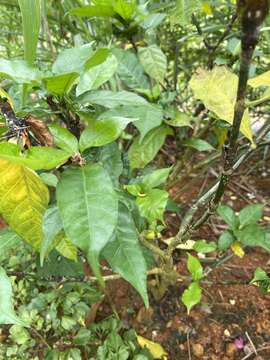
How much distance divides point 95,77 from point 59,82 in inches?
5.4

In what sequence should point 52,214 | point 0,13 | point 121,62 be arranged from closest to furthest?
1. point 52,214
2. point 121,62
3. point 0,13

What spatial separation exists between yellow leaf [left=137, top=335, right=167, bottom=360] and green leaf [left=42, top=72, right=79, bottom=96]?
76 cm

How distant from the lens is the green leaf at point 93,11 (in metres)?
0.68

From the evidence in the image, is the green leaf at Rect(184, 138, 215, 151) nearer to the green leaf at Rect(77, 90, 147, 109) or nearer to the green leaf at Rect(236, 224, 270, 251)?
the green leaf at Rect(236, 224, 270, 251)

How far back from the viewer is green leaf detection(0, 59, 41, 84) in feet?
1.67

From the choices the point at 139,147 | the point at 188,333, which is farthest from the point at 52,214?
the point at 188,333

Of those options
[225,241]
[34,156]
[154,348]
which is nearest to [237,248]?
[225,241]

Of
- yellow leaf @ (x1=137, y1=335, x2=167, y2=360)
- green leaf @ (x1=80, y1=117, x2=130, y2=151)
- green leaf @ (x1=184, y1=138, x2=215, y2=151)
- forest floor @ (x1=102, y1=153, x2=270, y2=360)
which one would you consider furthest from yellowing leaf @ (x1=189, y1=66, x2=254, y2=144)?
yellow leaf @ (x1=137, y1=335, x2=167, y2=360)

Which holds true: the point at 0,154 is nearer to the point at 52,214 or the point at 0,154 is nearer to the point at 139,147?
the point at 52,214

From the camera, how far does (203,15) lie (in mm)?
1323

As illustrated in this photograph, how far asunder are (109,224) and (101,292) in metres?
0.74

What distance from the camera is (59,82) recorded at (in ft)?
1.63

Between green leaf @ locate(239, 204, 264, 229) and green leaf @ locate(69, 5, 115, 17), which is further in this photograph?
green leaf @ locate(239, 204, 264, 229)

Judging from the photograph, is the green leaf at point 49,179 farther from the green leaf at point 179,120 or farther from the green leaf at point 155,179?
the green leaf at point 179,120
